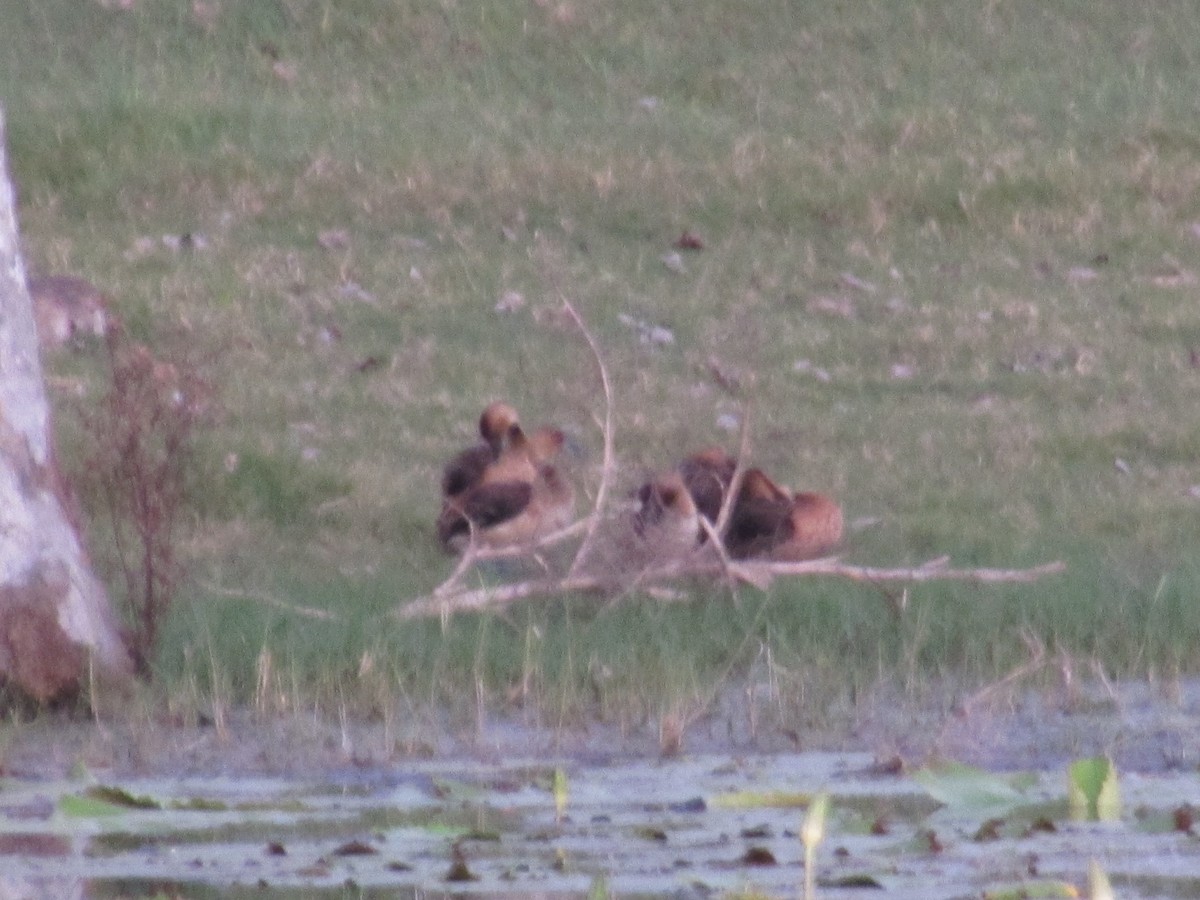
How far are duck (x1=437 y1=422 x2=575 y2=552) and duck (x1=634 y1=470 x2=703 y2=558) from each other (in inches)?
17.5

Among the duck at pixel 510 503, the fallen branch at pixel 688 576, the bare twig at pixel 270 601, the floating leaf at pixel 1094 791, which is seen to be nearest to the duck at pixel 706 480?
the duck at pixel 510 503

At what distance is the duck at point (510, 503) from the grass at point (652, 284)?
0.19 meters

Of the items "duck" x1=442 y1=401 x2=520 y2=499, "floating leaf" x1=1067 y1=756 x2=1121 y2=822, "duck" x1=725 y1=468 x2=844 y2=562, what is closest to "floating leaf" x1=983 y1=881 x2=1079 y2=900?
"floating leaf" x1=1067 y1=756 x2=1121 y2=822

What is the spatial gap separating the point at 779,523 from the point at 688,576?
91cm

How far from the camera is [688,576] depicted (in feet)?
29.2

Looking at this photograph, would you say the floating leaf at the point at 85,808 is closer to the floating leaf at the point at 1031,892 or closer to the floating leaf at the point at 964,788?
the floating leaf at the point at 964,788

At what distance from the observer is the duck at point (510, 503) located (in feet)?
32.0

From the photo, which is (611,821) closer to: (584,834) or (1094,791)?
(584,834)

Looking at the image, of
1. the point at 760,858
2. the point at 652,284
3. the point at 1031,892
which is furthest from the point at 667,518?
the point at 652,284

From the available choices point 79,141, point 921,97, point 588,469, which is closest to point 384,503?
point 588,469

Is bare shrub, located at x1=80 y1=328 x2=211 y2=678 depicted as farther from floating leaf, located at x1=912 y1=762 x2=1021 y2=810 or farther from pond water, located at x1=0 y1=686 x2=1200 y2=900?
floating leaf, located at x1=912 y1=762 x2=1021 y2=810

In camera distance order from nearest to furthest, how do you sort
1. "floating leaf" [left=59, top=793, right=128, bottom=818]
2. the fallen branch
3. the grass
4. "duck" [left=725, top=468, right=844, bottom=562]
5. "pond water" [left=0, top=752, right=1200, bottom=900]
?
"pond water" [left=0, top=752, right=1200, bottom=900]
"floating leaf" [left=59, top=793, right=128, bottom=818]
the fallen branch
the grass
"duck" [left=725, top=468, right=844, bottom=562]

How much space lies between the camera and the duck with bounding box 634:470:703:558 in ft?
28.7

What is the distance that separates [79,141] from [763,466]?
6411mm
